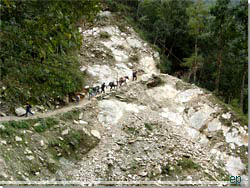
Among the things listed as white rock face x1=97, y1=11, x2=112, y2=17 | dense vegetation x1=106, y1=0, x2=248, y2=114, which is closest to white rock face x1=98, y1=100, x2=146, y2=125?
dense vegetation x1=106, y1=0, x2=248, y2=114

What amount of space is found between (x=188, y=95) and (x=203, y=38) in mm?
7227

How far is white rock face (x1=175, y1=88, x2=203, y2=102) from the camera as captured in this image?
65.1 ft

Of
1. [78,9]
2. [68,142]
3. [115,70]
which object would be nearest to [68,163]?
[68,142]

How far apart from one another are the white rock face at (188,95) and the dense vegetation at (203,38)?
329 centimetres

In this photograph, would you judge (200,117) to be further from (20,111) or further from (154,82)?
(20,111)

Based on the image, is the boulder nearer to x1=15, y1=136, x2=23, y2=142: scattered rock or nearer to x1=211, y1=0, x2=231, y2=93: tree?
x1=211, y1=0, x2=231, y2=93: tree

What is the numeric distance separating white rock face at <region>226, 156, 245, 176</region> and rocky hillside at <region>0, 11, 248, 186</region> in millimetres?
62

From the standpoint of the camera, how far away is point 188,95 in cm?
2006

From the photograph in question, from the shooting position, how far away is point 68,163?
12.9 m

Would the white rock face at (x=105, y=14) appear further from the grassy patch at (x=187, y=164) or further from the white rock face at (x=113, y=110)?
the grassy patch at (x=187, y=164)

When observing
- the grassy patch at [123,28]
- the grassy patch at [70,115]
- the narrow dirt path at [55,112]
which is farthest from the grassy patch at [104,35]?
the grassy patch at [70,115]

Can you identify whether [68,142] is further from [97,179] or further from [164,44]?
[164,44]

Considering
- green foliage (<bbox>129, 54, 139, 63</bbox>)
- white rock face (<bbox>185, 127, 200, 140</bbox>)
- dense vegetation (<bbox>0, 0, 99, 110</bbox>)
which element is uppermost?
dense vegetation (<bbox>0, 0, 99, 110</bbox>)

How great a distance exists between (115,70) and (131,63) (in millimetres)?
2808
